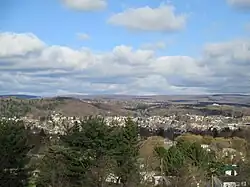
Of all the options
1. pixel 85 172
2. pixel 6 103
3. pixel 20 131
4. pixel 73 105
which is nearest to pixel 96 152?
pixel 85 172

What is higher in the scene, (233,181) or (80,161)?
(80,161)

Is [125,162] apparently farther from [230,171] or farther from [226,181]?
[230,171]

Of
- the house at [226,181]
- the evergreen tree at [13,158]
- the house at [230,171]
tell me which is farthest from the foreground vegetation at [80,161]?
the house at [230,171]

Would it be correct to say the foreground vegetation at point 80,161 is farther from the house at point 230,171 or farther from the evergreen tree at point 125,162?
the house at point 230,171

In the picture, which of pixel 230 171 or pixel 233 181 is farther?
pixel 230 171

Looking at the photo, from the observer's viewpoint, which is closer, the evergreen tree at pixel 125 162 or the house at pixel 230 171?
the evergreen tree at pixel 125 162

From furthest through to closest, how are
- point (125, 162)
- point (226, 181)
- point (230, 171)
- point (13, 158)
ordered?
point (230, 171), point (226, 181), point (125, 162), point (13, 158)

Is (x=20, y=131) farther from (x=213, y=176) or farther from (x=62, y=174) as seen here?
(x=213, y=176)

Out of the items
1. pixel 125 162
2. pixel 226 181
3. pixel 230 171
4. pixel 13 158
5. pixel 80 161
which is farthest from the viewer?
pixel 230 171

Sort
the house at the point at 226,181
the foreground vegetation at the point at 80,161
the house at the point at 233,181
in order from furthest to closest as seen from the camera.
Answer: the house at the point at 226,181, the house at the point at 233,181, the foreground vegetation at the point at 80,161

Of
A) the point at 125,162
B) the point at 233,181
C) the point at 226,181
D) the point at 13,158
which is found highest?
the point at 13,158

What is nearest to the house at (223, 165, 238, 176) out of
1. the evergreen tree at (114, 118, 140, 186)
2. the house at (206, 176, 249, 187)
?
the house at (206, 176, 249, 187)

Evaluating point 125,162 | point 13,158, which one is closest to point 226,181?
point 125,162
